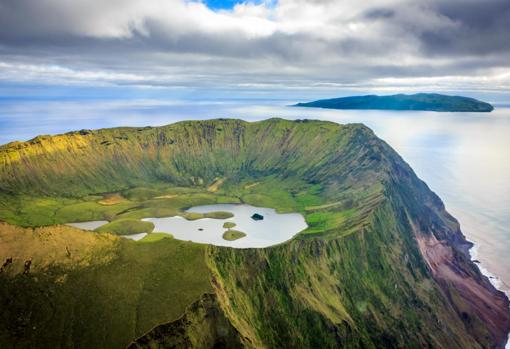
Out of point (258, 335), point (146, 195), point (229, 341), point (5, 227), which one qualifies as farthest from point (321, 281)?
point (146, 195)

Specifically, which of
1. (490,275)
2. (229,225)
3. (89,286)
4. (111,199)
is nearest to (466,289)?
(490,275)

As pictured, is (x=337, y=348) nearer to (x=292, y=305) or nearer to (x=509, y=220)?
(x=292, y=305)

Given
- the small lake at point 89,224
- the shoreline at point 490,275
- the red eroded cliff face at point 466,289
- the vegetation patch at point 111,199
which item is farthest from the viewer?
the vegetation patch at point 111,199

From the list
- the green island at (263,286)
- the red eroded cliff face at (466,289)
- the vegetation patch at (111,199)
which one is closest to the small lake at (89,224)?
the green island at (263,286)

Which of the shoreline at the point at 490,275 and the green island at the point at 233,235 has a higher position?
the green island at the point at 233,235

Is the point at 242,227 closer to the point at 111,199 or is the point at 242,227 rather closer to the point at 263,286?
the point at 263,286

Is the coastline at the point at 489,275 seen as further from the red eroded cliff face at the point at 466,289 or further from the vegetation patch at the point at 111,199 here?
the vegetation patch at the point at 111,199

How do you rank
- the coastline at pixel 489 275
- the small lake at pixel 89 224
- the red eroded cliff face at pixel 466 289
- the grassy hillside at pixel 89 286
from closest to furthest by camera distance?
the grassy hillside at pixel 89 286, the red eroded cliff face at pixel 466 289, the coastline at pixel 489 275, the small lake at pixel 89 224
